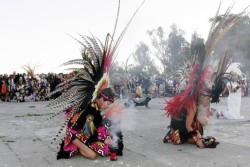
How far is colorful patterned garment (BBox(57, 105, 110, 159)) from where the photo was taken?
5438 mm

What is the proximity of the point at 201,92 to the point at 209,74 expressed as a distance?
0.33 metres

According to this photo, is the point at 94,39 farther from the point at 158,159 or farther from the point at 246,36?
the point at 246,36

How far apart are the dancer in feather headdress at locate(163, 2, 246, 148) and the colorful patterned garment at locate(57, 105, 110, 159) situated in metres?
1.41

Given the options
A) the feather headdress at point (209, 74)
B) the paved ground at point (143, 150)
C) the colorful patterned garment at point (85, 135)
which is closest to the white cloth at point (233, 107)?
the paved ground at point (143, 150)

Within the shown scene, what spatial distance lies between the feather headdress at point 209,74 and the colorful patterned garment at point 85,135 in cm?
141

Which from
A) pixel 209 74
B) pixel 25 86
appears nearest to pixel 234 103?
pixel 209 74

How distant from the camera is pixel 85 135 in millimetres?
5551

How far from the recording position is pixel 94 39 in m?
5.30

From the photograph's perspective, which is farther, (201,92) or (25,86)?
(25,86)

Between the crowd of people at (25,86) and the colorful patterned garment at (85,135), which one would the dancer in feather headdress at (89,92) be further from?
the crowd of people at (25,86)

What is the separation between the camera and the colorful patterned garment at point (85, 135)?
17.8ft

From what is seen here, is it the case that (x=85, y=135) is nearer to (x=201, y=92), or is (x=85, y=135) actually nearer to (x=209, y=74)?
(x=201, y=92)

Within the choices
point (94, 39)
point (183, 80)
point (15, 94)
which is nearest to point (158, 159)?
point (183, 80)

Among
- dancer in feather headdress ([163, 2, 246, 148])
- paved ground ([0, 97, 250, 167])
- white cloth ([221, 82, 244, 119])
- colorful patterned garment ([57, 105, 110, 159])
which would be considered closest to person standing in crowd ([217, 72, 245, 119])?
white cloth ([221, 82, 244, 119])
